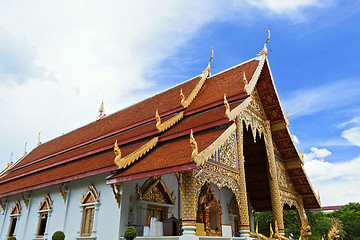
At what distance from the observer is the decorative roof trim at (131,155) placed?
7473 millimetres

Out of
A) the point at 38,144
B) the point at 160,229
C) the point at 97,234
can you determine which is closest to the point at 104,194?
the point at 97,234

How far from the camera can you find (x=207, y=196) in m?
9.02

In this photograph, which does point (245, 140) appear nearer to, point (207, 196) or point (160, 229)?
point (207, 196)

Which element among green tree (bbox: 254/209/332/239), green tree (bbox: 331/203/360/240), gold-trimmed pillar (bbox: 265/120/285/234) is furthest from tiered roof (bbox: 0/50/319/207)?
green tree (bbox: 331/203/360/240)

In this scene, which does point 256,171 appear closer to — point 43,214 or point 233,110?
point 233,110

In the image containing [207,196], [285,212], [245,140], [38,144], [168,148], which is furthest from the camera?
[285,212]

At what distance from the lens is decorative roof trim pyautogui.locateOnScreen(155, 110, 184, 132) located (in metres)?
9.01

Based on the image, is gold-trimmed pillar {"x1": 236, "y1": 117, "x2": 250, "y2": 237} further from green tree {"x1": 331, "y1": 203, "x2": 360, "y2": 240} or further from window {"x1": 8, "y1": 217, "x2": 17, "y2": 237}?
green tree {"x1": 331, "y1": 203, "x2": 360, "y2": 240}

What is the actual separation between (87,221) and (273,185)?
6.35m

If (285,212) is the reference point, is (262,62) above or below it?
above

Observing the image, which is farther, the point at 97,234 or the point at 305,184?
the point at 305,184

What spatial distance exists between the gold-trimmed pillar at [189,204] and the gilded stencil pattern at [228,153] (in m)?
1.34

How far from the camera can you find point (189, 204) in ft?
19.9

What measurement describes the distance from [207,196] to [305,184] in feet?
17.7
